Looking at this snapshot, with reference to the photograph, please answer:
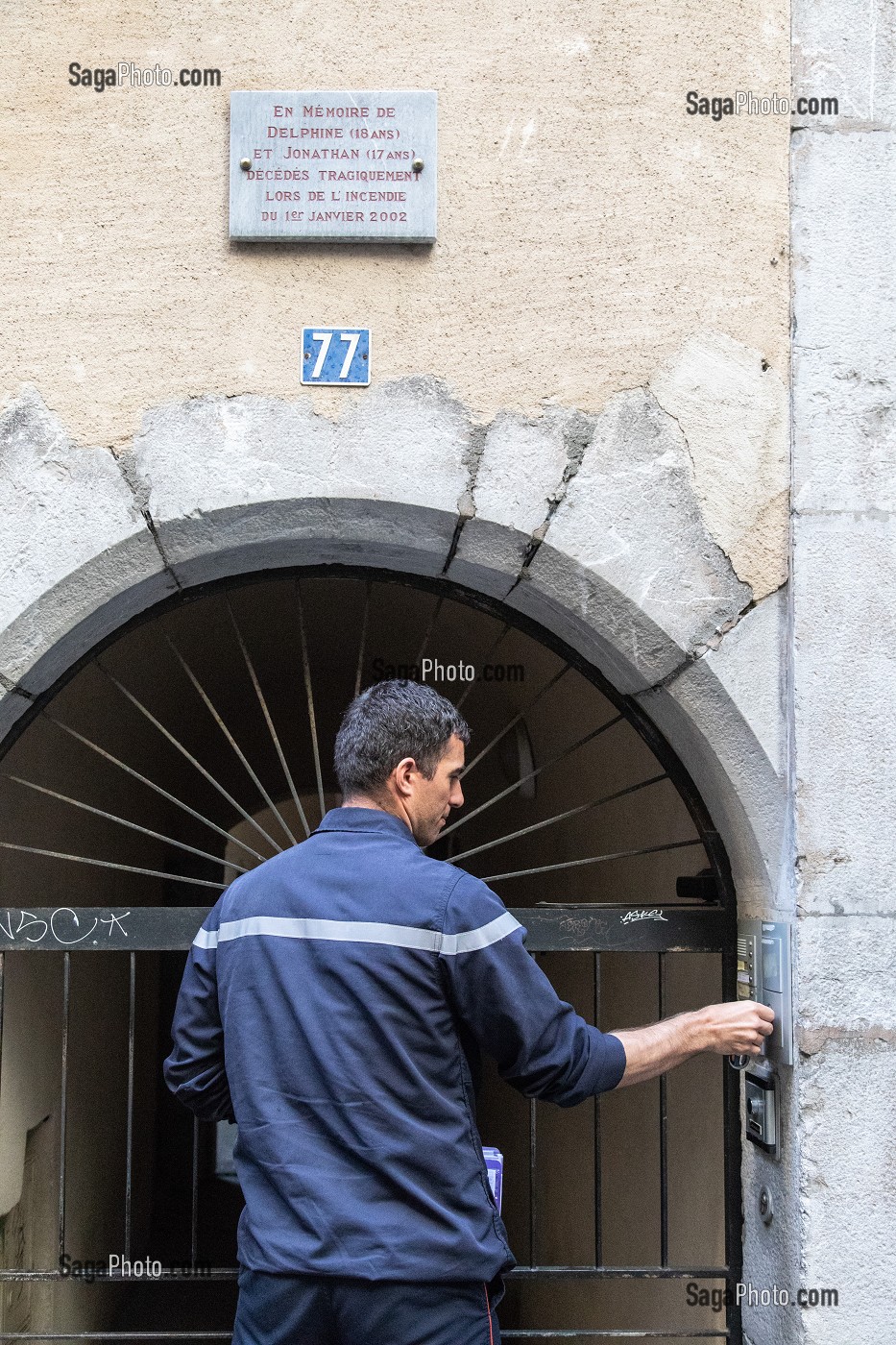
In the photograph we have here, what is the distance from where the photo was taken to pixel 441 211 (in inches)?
101

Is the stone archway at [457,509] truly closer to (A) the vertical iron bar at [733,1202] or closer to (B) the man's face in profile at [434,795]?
(A) the vertical iron bar at [733,1202]

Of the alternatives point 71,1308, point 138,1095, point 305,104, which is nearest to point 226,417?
point 305,104

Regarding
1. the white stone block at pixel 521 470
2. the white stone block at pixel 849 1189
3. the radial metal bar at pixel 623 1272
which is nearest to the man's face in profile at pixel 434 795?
the white stone block at pixel 521 470

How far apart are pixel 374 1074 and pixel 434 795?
0.50m

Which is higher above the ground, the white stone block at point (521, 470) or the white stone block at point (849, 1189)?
the white stone block at point (521, 470)

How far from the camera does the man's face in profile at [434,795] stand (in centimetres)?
205

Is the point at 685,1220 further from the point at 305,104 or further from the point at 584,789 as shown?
the point at 305,104

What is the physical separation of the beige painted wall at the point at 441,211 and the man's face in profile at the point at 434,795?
0.85 metres

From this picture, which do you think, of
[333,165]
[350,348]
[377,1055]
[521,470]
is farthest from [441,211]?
[377,1055]

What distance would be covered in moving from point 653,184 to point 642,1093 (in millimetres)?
2869

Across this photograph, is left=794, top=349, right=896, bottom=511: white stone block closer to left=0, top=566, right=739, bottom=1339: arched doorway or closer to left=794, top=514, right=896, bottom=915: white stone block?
left=794, top=514, right=896, bottom=915: white stone block

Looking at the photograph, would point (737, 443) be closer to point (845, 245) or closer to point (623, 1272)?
point (845, 245)

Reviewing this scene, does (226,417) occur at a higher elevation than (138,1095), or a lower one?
higher

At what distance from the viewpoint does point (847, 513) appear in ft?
8.26
